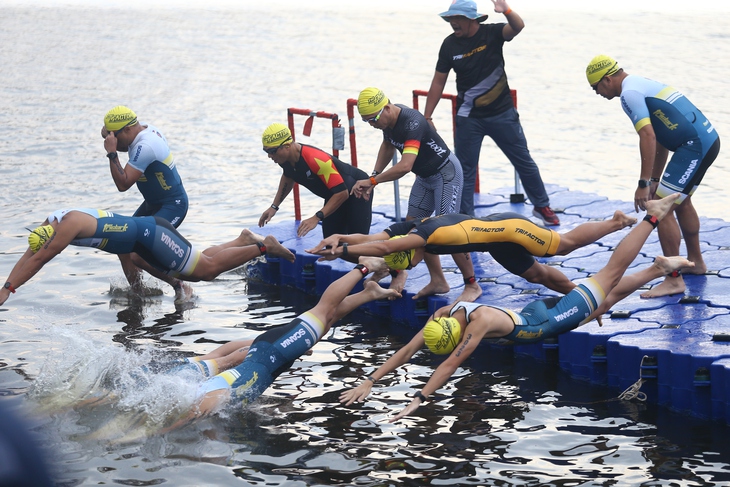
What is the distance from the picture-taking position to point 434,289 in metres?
9.91

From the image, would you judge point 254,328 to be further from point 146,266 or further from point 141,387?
point 141,387

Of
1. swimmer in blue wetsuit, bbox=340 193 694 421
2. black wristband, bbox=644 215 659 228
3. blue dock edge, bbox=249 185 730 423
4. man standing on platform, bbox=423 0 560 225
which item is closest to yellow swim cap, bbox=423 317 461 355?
swimmer in blue wetsuit, bbox=340 193 694 421

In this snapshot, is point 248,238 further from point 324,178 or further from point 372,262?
point 372,262

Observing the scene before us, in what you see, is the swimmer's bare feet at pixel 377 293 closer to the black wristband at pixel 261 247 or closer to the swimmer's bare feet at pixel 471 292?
the swimmer's bare feet at pixel 471 292

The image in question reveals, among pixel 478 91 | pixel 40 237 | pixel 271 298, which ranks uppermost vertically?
pixel 478 91

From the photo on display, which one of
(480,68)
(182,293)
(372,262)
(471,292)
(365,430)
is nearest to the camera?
(365,430)

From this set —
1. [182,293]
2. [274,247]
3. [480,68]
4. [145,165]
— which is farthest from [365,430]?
[480,68]

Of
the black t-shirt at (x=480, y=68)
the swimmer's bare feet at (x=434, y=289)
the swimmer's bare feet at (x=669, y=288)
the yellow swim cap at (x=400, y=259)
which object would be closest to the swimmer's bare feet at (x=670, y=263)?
the swimmer's bare feet at (x=669, y=288)

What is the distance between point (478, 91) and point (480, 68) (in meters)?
0.27

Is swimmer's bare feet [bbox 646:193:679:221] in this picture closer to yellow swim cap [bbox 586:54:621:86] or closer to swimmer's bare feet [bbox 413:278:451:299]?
yellow swim cap [bbox 586:54:621:86]

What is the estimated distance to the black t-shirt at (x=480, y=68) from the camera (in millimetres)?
10945

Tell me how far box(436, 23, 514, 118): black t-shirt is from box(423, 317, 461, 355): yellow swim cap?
419cm

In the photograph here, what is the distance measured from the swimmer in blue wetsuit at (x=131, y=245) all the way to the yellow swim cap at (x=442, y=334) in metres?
2.74

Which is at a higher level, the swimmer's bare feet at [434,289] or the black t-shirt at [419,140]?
the black t-shirt at [419,140]
